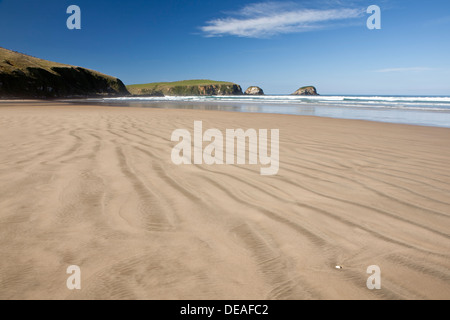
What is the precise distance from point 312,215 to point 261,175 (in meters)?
1.04

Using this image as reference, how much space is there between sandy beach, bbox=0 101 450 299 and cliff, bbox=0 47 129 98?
155 feet

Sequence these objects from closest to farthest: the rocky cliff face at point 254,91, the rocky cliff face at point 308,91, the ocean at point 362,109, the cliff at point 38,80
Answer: the ocean at point 362,109 < the cliff at point 38,80 < the rocky cliff face at point 308,91 < the rocky cliff face at point 254,91

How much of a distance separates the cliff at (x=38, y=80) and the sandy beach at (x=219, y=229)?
155ft

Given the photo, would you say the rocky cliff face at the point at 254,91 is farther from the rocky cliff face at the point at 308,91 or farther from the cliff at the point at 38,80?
the cliff at the point at 38,80

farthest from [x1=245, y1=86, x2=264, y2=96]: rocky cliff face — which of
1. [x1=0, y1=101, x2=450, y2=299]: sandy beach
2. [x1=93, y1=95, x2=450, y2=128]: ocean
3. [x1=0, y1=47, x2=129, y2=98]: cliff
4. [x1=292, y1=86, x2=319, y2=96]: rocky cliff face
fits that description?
[x1=0, y1=101, x2=450, y2=299]: sandy beach

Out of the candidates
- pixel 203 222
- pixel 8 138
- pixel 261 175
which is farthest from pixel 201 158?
pixel 8 138

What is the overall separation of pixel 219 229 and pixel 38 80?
186 feet

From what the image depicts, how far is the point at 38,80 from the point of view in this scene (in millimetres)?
46594

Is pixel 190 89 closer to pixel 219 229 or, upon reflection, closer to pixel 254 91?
pixel 254 91

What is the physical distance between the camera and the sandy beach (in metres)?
1.26

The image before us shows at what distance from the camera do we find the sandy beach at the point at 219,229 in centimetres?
126

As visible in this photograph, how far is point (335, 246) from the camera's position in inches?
62.4

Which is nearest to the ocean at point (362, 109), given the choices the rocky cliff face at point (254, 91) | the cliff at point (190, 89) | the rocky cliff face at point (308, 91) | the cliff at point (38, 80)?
the cliff at point (38, 80)
